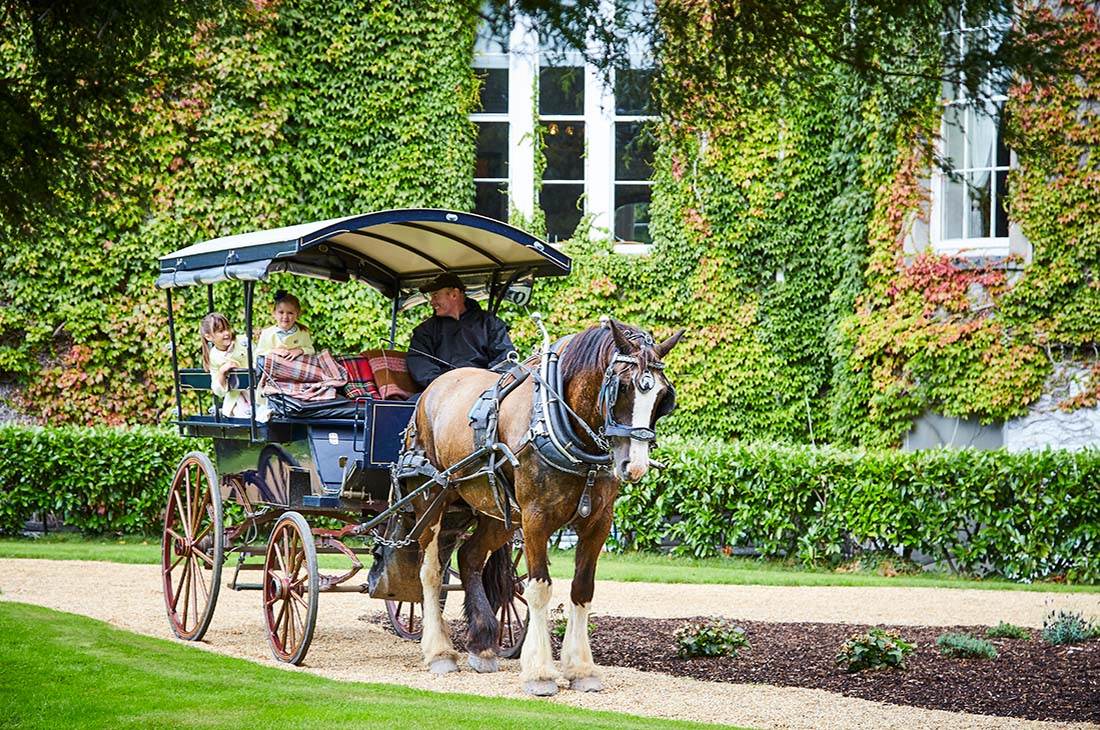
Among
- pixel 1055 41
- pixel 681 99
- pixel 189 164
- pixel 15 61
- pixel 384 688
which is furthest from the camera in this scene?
pixel 189 164

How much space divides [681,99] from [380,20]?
38.0 ft

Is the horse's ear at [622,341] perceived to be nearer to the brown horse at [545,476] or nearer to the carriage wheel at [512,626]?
the brown horse at [545,476]

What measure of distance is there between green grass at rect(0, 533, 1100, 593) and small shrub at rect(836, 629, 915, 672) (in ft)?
14.5

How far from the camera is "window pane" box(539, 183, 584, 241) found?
18.2 m

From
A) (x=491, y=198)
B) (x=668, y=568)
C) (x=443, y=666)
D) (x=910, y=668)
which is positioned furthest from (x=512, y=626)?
(x=491, y=198)

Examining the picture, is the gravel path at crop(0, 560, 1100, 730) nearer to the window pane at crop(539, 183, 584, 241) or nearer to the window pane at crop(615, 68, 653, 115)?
the window pane at crop(615, 68, 653, 115)

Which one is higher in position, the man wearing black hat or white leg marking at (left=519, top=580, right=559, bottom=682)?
the man wearing black hat

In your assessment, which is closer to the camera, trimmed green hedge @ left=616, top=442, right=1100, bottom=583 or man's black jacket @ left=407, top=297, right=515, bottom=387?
man's black jacket @ left=407, top=297, right=515, bottom=387

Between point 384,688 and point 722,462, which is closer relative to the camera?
point 384,688

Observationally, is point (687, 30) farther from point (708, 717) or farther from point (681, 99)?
point (708, 717)

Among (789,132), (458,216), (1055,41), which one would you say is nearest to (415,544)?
(458,216)

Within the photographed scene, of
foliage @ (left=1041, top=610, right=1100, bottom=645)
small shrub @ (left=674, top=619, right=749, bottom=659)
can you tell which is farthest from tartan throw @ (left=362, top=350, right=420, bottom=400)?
foliage @ (left=1041, top=610, right=1100, bottom=645)

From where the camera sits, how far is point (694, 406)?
1758cm

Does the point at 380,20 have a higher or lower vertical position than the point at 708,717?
higher
